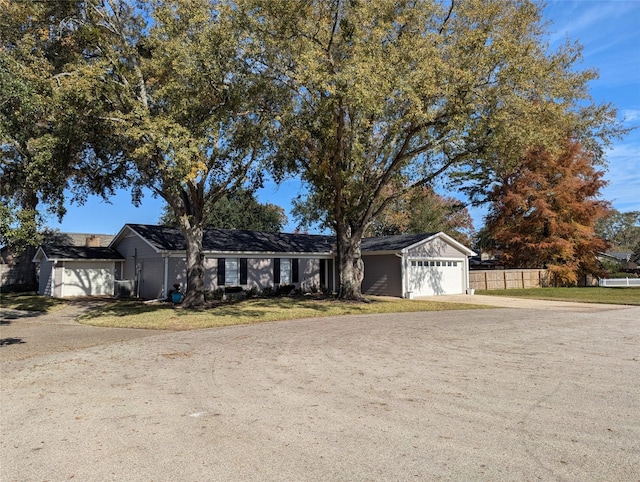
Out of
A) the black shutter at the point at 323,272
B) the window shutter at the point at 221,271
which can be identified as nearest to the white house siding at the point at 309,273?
the black shutter at the point at 323,272

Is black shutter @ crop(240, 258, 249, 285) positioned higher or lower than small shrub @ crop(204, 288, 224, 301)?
higher

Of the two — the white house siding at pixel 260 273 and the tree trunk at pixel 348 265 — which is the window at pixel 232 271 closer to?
A: the white house siding at pixel 260 273

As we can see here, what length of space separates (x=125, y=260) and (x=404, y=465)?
2605 centimetres

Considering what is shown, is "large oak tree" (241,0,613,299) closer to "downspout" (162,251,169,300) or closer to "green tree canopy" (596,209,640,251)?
"downspout" (162,251,169,300)

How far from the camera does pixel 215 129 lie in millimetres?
15227

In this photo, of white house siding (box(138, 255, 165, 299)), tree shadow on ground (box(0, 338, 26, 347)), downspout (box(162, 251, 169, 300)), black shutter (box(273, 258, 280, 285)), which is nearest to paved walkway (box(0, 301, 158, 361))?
tree shadow on ground (box(0, 338, 26, 347))

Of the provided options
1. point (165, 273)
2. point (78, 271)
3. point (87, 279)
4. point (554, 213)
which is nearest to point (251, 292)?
point (165, 273)

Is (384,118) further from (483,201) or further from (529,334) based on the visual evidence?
(483,201)

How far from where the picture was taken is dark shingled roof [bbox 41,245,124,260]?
83.0ft

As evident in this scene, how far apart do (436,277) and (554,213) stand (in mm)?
12774

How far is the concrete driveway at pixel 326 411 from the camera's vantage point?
3.76m

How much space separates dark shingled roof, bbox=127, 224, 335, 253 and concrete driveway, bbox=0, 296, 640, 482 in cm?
1427

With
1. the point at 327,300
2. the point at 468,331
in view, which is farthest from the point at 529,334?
the point at 327,300

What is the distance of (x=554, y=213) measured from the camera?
33.5m
